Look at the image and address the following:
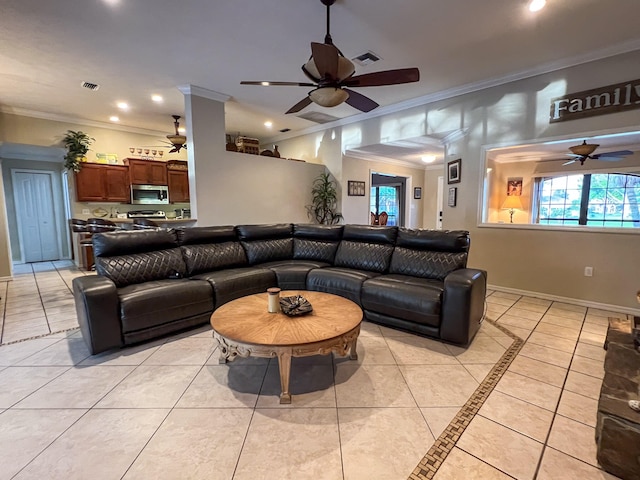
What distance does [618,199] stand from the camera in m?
5.39

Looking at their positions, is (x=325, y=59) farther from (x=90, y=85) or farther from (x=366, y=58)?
(x=90, y=85)

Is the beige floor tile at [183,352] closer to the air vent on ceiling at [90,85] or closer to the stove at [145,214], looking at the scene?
the air vent on ceiling at [90,85]

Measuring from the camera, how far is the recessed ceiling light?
2.61 metres

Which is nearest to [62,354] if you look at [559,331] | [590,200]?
[559,331]

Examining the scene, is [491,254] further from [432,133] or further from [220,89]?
[220,89]

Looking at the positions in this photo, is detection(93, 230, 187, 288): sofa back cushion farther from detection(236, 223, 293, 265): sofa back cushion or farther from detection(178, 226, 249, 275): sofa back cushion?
detection(236, 223, 293, 265): sofa back cushion

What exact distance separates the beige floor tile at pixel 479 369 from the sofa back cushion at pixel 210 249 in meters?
2.85

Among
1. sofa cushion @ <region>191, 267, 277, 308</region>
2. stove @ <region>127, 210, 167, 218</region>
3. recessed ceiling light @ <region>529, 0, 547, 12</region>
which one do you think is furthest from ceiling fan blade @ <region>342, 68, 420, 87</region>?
stove @ <region>127, 210, 167, 218</region>

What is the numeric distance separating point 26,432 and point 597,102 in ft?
19.3

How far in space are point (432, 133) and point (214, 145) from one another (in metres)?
3.61

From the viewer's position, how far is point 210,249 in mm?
3736

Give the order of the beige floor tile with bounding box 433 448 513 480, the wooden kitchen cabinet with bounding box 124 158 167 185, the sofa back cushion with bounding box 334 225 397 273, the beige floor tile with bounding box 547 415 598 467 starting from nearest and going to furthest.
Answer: the beige floor tile with bounding box 433 448 513 480 → the beige floor tile with bounding box 547 415 598 467 → the sofa back cushion with bounding box 334 225 397 273 → the wooden kitchen cabinet with bounding box 124 158 167 185

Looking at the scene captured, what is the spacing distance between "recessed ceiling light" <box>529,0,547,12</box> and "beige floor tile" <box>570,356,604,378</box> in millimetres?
3108

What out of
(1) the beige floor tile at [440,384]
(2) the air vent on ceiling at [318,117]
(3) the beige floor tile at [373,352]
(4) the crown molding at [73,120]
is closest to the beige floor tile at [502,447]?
(1) the beige floor tile at [440,384]
